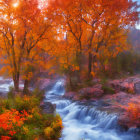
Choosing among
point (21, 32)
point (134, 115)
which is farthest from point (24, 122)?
point (21, 32)

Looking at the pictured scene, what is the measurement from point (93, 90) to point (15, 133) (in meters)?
7.73

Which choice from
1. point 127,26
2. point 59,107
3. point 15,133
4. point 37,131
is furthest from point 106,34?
point 15,133

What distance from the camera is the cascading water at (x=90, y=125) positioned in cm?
717

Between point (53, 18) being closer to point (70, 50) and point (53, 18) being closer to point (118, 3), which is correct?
point (70, 50)

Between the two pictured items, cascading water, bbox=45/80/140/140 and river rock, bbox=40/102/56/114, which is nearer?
cascading water, bbox=45/80/140/140

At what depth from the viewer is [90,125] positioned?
8.54 meters

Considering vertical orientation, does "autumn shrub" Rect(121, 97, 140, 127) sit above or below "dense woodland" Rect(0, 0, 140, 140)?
below

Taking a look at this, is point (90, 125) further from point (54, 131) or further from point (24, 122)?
point (24, 122)

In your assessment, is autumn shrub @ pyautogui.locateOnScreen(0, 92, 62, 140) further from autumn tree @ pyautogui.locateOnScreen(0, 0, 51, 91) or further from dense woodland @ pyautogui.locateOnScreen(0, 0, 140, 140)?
autumn tree @ pyautogui.locateOnScreen(0, 0, 51, 91)

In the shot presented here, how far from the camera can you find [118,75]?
17016mm

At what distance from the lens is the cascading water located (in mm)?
7168

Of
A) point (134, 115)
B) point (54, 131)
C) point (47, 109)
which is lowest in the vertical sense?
point (54, 131)

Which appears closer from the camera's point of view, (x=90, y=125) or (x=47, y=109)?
(x=90, y=125)

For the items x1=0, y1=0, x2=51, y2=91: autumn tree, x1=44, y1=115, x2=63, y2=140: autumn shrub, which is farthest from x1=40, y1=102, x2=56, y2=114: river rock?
x1=0, y1=0, x2=51, y2=91: autumn tree
